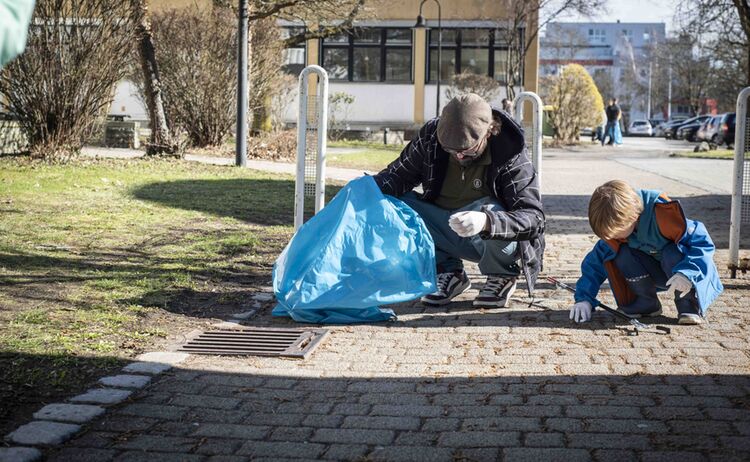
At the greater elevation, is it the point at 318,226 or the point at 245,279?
the point at 318,226

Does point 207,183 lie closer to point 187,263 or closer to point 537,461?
point 187,263

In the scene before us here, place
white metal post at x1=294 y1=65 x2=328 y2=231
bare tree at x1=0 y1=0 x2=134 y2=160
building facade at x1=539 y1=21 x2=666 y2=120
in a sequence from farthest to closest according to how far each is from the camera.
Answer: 1. building facade at x1=539 y1=21 x2=666 y2=120
2. bare tree at x1=0 y1=0 x2=134 y2=160
3. white metal post at x1=294 y1=65 x2=328 y2=231

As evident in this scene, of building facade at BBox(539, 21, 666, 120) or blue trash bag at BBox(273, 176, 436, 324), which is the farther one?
building facade at BBox(539, 21, 666, 120)

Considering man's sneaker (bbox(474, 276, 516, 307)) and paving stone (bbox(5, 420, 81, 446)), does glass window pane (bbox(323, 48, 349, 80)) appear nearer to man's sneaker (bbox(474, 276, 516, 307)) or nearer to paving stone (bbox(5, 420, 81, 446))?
man's sneaker (bbox(474, 276, 516, 307))

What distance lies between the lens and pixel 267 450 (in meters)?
3.48

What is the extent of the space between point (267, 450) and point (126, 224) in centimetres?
611

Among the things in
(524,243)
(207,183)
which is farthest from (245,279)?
(207,183)

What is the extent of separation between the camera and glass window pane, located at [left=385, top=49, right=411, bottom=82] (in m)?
39.2

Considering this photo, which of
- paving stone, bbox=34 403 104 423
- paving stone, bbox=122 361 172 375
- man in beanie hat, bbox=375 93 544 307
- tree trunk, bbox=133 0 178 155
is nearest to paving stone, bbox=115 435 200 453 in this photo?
paving stone, bbox=34 403 104 423

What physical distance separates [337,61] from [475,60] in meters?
5.60

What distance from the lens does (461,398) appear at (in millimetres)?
4133

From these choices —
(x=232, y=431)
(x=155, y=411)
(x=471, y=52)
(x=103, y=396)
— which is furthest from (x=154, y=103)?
(x=471, y=52)

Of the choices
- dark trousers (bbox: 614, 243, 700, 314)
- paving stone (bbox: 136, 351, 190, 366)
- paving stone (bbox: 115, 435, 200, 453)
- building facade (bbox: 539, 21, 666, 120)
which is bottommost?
paving stone (bbox: 115, 435, 200, 453)

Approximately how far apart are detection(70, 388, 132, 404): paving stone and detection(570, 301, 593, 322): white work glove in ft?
8.65
